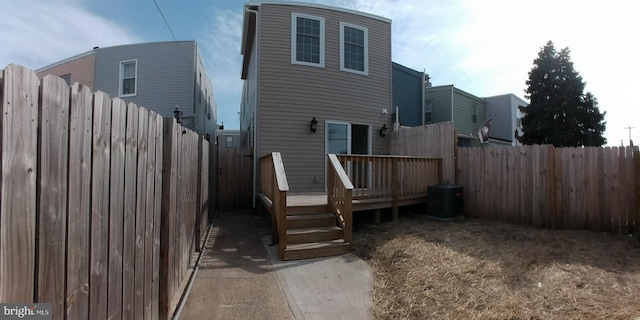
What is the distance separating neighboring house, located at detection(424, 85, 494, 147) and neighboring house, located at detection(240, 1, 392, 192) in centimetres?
885

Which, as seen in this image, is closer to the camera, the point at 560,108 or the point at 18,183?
the point at 18,183

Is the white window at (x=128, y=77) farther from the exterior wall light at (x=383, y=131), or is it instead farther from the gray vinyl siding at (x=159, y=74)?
the exterior wall light at (x=383, y=131)

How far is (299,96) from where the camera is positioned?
922 cm

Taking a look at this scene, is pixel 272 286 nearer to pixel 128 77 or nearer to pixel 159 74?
pixel 159 74

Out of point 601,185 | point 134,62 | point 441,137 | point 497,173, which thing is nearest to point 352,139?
point 441,137

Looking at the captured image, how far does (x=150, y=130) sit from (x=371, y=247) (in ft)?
13.0

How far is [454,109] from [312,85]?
11.2m

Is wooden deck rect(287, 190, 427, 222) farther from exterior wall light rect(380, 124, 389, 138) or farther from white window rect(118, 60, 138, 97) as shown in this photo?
white window rect(118, 60, 138, 97)

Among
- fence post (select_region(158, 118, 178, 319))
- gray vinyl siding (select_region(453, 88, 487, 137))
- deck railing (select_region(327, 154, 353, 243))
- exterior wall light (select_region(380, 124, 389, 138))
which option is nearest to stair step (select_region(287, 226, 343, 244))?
deck railing (select_region(327, 154, 353, 243))

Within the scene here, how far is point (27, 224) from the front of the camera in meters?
1.21

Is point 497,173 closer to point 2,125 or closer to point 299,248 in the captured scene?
point 299,248

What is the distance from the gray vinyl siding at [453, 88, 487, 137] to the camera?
699 inches

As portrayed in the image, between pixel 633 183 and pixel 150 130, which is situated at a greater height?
pixel 150 130

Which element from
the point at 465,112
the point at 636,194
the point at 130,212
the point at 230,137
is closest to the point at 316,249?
the point at 130,212
